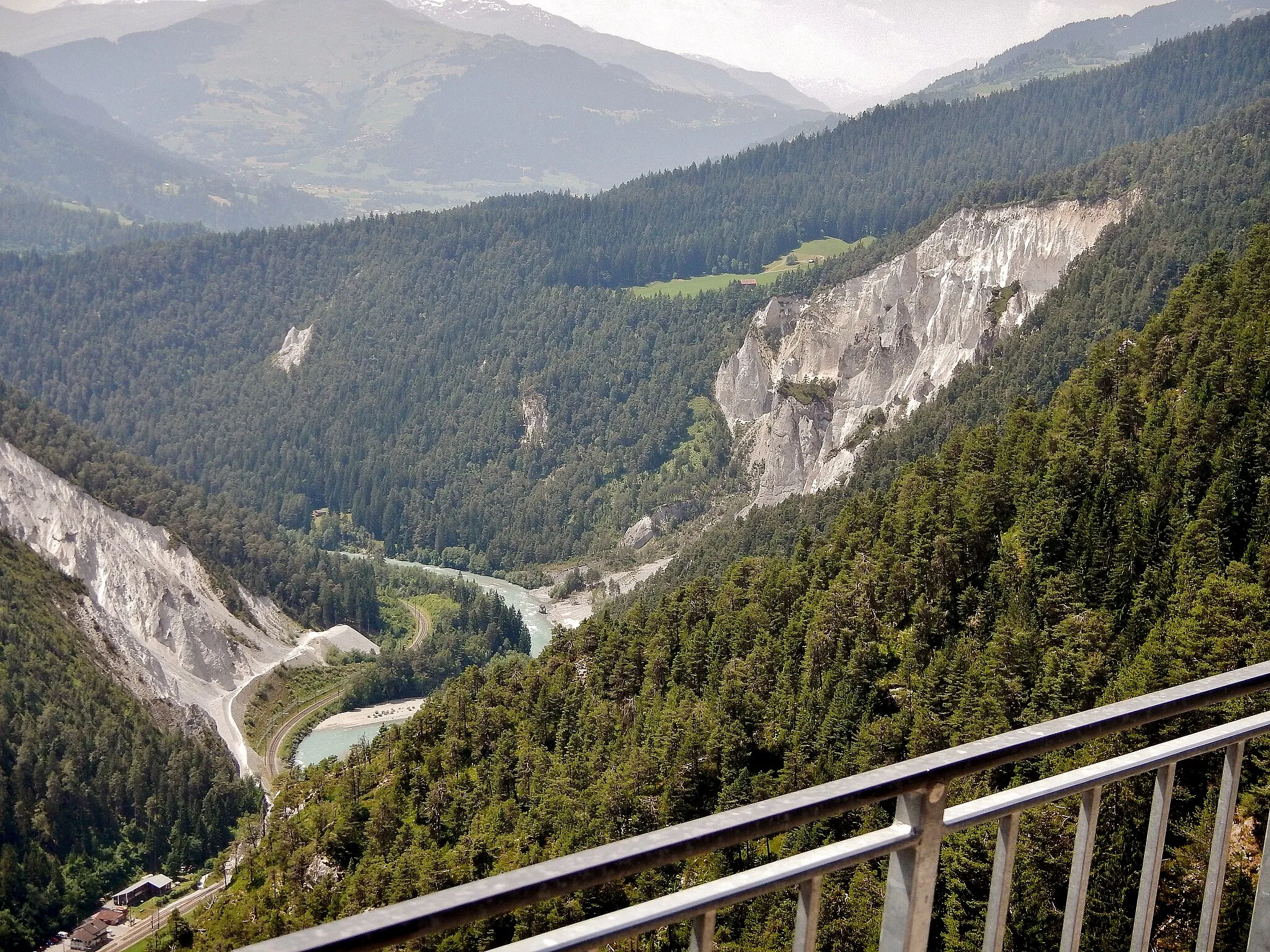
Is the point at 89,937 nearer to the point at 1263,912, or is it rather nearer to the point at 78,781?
the point at 78,781

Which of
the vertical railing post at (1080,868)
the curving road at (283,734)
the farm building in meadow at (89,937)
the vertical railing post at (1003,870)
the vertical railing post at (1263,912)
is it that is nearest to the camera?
the vertical railing post at (1003,870)

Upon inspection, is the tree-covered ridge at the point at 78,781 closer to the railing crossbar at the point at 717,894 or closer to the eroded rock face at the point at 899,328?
the eroded rock face at the point at 899,328

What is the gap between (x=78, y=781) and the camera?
268ft

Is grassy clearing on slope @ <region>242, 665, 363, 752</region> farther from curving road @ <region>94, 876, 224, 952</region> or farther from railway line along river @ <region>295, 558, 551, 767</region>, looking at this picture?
curving road @ <region>94, 876, 224, 952</region>

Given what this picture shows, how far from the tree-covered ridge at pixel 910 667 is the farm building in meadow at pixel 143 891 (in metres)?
17.1

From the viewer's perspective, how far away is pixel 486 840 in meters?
46.8

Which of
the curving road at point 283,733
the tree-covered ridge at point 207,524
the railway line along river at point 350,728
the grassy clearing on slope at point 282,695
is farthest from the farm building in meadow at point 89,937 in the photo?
the tree-covered ridge at point 207,524

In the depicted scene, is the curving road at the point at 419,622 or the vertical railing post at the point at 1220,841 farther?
the curving road at the point at 419,622

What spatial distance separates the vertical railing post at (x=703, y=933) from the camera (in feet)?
12.1

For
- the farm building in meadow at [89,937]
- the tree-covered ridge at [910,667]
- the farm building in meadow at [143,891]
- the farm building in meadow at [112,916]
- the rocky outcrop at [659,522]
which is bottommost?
the farm building in meadow at [143,891]

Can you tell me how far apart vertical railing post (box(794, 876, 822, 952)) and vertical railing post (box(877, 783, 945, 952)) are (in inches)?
11.5

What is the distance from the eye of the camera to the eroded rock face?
385 ft

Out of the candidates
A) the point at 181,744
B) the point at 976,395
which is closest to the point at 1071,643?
the point at 976,395

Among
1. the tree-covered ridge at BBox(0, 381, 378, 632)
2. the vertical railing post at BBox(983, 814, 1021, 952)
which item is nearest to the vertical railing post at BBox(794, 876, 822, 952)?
the vertical railing post at BBox(983, 814, 1021, 952)
